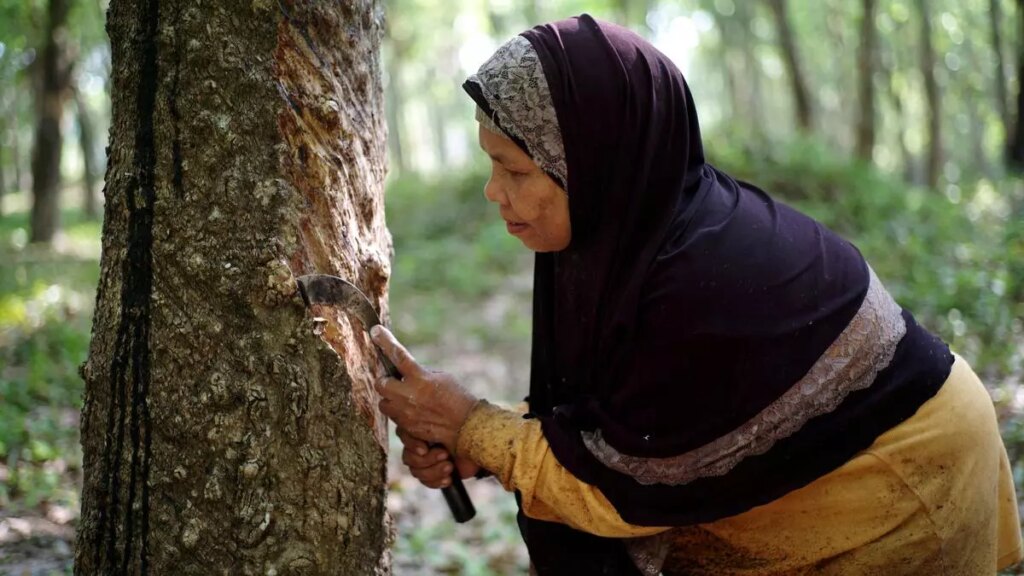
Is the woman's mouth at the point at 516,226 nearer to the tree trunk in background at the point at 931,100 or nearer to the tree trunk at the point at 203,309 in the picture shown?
the tree trunk at the point at 203,309

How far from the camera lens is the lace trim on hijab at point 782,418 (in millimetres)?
1746

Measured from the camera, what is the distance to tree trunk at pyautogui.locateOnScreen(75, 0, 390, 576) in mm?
1730

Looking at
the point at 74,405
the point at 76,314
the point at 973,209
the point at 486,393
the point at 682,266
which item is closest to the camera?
the point at 682,266

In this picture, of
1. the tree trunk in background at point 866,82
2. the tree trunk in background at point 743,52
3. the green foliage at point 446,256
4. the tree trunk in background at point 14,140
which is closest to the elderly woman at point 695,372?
the green foliage at point 446,256

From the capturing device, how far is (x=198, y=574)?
175 centimetres

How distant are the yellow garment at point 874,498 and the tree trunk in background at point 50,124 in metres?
10.6

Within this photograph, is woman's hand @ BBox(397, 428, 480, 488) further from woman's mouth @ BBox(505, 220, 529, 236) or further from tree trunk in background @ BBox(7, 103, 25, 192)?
tree trunk in background @ BBox(7, 103, 25, 192)

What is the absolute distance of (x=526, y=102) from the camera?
176 cm

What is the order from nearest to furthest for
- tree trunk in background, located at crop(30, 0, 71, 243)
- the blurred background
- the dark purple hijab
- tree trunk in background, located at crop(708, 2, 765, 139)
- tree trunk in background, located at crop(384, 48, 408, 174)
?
the dark purple hijab → the blurred background → tree trunk in background, located at crop(30, 0, 71, 243) → tree trunk in background, located at crop(708, 2, 765, 139) → tree trunk in background, located at crop(384, 48, 408, 174)

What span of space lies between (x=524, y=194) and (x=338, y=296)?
50 cm

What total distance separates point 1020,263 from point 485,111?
6.08 meters

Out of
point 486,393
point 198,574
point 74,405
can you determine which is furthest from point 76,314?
point 198,574

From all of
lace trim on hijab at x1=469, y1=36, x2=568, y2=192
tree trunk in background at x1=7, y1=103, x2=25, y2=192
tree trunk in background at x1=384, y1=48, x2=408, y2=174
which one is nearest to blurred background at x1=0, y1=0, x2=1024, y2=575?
tree trunk in background at x1=7, y1=103, x2=25, y2=192

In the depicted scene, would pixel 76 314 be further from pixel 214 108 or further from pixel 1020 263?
pixel 1020 263
